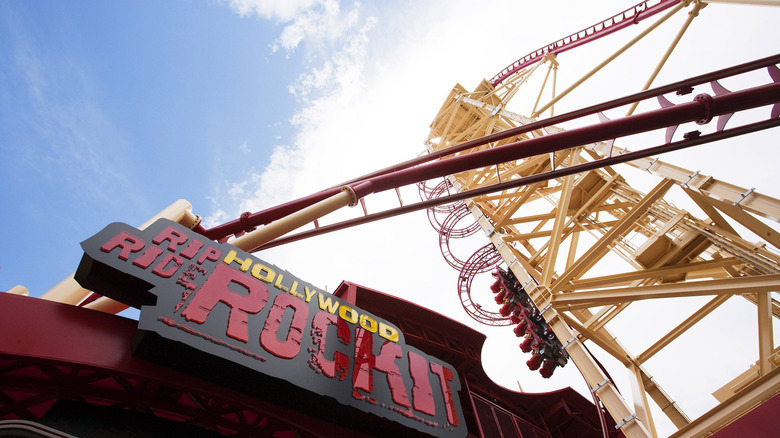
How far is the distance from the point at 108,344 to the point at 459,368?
32.7 ft

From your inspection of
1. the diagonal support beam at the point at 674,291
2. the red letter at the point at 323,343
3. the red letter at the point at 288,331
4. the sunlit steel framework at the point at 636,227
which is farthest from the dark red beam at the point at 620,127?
the red letter at the point at 323,343

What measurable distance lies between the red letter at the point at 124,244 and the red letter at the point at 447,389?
5.76 m

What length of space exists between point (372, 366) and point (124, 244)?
434 centimetres

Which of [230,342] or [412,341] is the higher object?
[412,341]

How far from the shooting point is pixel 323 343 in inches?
255

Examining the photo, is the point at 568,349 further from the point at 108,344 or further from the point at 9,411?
the point at 9,411

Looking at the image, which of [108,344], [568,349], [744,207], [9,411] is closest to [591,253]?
[568,349]

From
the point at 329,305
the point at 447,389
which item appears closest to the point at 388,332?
the point at 329,305

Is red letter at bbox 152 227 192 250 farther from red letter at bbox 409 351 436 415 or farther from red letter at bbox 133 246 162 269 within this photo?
red letter at bbox 409 351 436 415

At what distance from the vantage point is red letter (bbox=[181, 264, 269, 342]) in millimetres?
5344

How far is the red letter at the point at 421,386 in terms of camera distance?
692 centimetres

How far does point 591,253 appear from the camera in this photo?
266 inches

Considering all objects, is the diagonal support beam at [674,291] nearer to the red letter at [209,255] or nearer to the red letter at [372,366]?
the red letter at [372,366]

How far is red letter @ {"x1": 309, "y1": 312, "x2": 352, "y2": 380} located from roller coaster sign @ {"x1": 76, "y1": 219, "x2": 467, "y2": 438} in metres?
0.02
